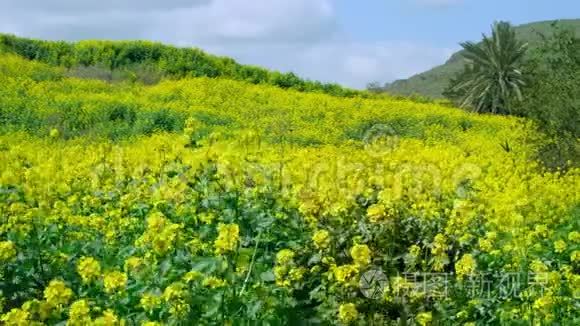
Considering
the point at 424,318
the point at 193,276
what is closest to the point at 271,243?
the point at 424,318

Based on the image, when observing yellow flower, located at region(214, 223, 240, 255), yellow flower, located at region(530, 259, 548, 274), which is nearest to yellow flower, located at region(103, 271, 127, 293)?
yellow flower, located at region(214, 223, 240, 255)

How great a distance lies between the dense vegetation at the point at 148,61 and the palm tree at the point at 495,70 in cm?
414

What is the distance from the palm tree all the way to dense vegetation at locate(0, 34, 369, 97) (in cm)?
414

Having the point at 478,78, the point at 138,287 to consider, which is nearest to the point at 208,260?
the point at 138,287

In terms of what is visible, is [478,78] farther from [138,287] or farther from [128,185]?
[138,287]

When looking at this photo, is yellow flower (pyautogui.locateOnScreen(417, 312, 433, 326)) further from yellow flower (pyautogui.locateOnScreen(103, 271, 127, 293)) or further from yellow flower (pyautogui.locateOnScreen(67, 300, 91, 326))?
yellow flower (pyautogui.locateOnScreen(67, 300, 91, 326))

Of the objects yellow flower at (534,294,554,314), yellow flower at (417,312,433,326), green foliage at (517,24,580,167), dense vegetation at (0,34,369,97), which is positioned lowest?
yellow flower at (417,312,433,326)

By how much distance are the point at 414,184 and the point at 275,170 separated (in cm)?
151

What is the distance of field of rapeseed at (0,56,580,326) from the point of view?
386cm

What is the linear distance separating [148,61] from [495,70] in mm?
12279

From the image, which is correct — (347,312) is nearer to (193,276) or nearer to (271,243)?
(193,276)

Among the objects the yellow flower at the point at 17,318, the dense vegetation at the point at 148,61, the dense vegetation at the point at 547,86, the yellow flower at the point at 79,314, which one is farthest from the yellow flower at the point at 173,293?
the dense vegetation at the point at 148,61

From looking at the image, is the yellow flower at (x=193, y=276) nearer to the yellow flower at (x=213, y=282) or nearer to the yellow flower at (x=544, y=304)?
the yellow flower at (x=213, y=282)

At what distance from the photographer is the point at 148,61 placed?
2911cm
